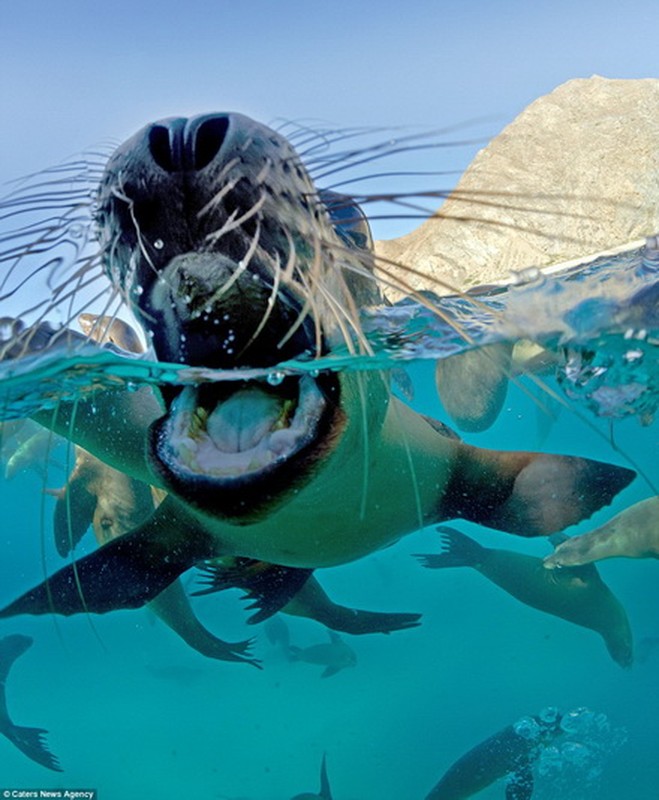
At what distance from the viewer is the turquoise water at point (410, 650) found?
19.5 feet

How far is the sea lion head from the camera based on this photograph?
223cm

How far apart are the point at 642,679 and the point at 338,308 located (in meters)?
20.3

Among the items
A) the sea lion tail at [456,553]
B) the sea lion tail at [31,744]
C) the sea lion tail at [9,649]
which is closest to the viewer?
the sea lion tail at [31,744]

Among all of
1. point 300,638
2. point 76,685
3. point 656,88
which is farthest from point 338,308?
point 76,685

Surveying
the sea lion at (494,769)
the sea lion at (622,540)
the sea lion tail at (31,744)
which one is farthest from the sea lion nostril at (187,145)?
the sea lion tail at (31,744)

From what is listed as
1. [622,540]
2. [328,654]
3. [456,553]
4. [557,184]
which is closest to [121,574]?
[622,540]

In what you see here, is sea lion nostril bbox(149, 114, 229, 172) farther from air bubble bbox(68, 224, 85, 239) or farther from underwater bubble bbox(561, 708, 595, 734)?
underwater bubble bbox(561, 708, 595, 734)

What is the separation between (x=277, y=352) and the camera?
3.23 m

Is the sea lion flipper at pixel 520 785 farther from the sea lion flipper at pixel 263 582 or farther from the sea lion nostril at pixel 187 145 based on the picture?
the sea lion nostril at pixel 187 145

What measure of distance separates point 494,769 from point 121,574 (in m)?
6.13

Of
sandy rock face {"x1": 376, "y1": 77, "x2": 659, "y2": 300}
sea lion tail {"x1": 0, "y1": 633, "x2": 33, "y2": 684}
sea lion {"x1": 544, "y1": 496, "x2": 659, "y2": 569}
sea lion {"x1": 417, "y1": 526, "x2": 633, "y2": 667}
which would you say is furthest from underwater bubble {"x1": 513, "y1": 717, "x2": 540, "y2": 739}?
sea lion tail {"x1": 0, "y1": 633, "x2": 33, "y2": 684}

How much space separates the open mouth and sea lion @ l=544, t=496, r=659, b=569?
5.82m

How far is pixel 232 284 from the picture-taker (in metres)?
2.73

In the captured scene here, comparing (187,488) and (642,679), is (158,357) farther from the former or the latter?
(642,679)
